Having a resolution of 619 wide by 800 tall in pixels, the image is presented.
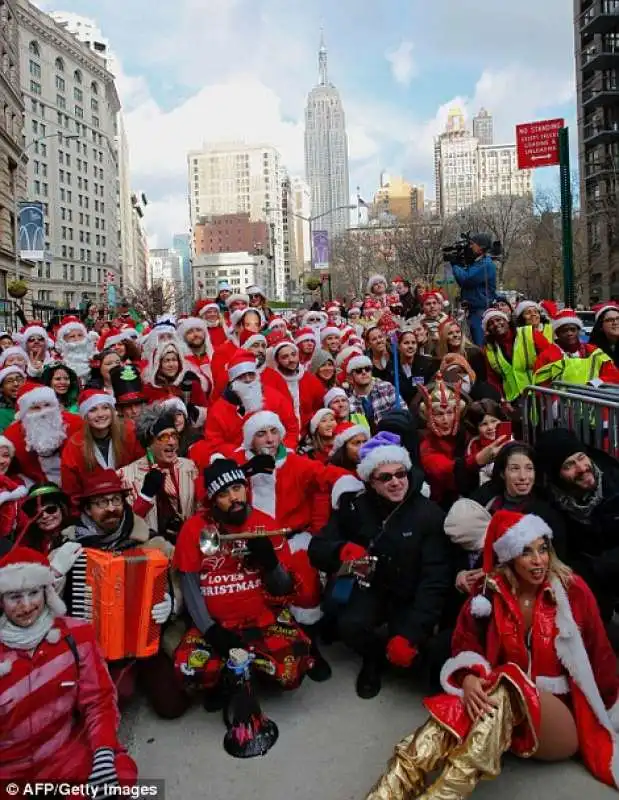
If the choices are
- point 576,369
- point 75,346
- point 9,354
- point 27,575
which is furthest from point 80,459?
point 576,369

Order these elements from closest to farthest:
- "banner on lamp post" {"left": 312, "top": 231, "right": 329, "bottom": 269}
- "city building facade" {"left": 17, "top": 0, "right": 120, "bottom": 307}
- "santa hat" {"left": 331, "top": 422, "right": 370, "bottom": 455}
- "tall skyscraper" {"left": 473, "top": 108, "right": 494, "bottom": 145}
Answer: "santa hat" {"left": 331, "top": 422, "right": 370, "bottom": 455}, "banner on lamp post" {"left": 312, "top": 231, "right": 329, "bottom": 269}, "city building facade" {"left": 17, "top": 0, "right": 120, "bottom": 307}, "tall skyscraper" {"left": 473, "top": 108, "right": 494, "bottom": 145}

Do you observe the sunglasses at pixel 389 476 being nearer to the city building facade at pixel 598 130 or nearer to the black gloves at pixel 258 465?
the black gloves at pixel 258 465

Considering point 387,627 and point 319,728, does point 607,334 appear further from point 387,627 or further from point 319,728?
point 319,728

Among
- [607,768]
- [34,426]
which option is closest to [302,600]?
[607,768]

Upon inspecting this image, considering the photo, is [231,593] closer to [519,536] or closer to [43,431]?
[519,536]

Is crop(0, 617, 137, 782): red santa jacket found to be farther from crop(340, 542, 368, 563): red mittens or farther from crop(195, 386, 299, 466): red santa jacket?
crop(195, 386, 299, 466): red santa jacket

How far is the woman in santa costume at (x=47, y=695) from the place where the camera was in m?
2.57

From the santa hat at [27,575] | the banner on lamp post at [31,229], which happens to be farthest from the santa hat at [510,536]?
the banner on lamp post at [31,229]

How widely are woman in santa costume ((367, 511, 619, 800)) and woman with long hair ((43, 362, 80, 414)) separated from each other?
4285mm

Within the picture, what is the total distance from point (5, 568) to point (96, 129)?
10180 centimetres

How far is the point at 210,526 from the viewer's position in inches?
139

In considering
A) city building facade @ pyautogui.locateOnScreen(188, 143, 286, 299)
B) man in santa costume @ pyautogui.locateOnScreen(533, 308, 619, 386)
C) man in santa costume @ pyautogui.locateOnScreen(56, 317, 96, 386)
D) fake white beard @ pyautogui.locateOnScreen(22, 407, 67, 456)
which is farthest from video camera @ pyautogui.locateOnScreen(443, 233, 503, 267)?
city building facade @ pyautogui.locateOnScreen(188, 143, 286, 299)

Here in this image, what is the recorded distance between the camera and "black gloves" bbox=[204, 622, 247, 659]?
329cm

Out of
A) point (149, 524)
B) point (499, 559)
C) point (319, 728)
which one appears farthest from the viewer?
point (149, 524)
